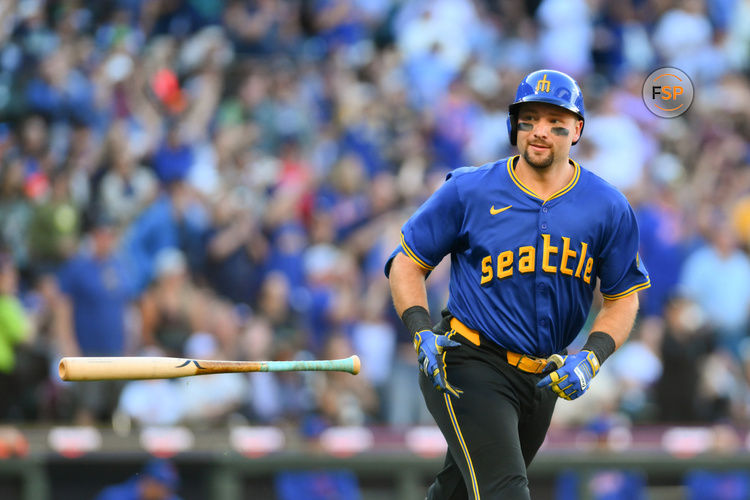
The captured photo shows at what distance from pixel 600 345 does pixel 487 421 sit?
594 mm

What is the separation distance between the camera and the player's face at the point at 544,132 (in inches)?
196

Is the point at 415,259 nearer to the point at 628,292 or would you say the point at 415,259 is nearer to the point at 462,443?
the point at 462,443

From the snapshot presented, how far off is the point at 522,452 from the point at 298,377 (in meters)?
4.73

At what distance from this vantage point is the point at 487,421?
192 inches

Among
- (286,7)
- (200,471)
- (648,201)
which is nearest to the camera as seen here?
(200,471)

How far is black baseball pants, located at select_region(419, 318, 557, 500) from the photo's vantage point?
479 cm

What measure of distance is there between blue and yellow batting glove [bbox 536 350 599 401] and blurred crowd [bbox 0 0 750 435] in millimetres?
4720

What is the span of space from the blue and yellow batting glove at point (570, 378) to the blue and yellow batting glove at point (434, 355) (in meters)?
0.37

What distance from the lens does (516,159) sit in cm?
527

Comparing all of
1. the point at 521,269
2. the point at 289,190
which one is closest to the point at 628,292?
the point at 521,269

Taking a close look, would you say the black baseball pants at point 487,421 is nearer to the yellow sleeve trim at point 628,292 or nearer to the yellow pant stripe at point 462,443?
the yellow pant stripe at point 462,443

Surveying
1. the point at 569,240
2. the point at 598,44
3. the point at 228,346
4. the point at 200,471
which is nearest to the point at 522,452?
the point at 569,240

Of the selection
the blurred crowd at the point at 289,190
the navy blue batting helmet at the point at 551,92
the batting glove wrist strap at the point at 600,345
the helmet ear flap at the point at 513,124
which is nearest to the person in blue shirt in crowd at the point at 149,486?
the blurred crowd at the point at 289,190

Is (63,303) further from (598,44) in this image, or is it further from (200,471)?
(598,44)
